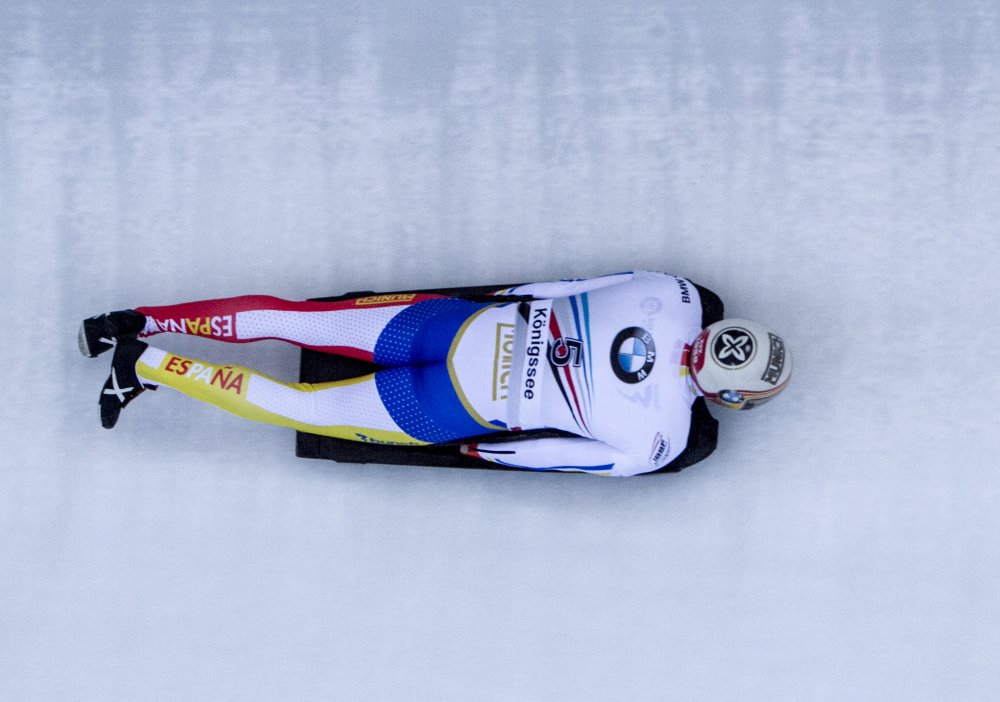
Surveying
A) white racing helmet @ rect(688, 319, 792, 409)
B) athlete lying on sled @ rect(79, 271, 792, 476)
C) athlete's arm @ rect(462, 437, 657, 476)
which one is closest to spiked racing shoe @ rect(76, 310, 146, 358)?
athlete lying on sled @ rect(79, 271, 792, 476)

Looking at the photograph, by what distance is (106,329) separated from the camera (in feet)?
9.84

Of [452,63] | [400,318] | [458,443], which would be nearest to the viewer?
[400,318]

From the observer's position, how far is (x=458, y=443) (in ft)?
10.3

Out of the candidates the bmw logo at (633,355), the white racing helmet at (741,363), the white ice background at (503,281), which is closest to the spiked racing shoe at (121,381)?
the white ice background at (503,281)

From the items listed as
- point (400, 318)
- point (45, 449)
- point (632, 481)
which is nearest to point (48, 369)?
point (45, 449)

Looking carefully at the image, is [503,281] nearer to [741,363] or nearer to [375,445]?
[375,445]

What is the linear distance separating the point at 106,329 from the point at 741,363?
2238mm

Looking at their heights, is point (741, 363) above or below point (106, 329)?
below

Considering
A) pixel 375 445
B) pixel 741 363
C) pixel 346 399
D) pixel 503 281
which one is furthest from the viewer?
pixel 503 281

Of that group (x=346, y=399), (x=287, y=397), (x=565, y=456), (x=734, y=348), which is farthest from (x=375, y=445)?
(x=734, y=348)

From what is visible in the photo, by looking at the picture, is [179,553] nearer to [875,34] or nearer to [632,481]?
[632,481]

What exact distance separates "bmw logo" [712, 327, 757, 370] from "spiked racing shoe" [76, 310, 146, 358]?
209 centimetres

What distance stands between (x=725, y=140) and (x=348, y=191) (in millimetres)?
1533

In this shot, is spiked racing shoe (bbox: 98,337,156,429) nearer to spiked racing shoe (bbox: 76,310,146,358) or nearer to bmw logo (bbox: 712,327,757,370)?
spiked racing shoe (bbox: 76,310,146,358)
